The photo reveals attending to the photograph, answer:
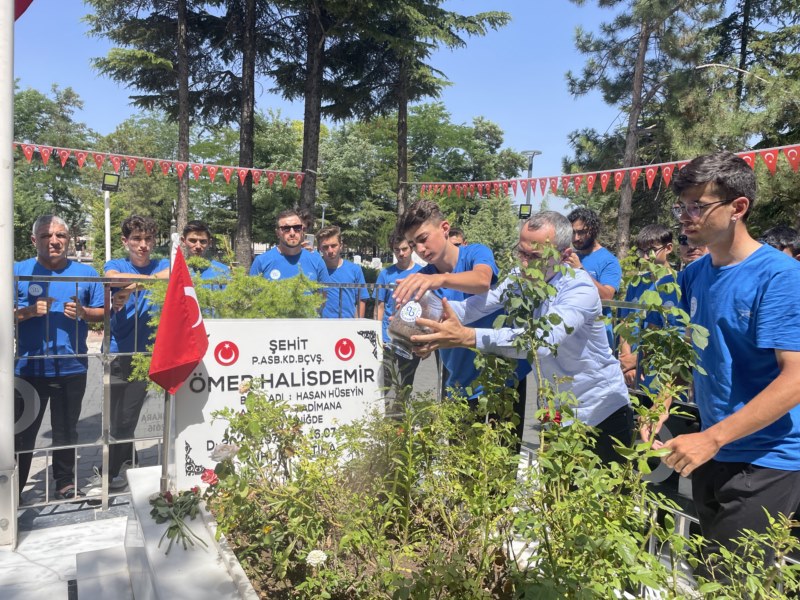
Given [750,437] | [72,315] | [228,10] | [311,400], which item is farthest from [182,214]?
[750,437]

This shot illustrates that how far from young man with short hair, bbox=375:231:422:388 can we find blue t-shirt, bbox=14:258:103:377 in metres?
2.23

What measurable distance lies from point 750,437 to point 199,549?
2.13 metres

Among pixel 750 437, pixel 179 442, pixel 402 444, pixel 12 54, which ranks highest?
pixel 12 54

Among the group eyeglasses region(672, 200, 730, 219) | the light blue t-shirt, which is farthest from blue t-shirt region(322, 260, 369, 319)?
eyeglasses region(672, 200, 730, 219)

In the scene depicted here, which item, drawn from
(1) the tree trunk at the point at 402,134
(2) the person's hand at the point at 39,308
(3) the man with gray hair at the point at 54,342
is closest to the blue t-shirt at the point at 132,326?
(3) the man with gray hair at the point at 54,342

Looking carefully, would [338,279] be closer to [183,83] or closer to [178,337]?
[178,337]

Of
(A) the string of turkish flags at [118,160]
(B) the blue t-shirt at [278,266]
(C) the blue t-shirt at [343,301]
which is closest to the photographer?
(B) the blue t-shirt at [278,266]

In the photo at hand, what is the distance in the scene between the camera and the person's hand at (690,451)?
180 centimetres

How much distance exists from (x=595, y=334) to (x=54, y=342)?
145 inches

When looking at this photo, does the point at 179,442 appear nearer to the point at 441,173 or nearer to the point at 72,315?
the point at 72,315

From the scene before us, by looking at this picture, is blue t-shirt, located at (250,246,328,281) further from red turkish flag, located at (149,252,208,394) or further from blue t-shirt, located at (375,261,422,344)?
red turkish flag, located at (149,252,208,394)

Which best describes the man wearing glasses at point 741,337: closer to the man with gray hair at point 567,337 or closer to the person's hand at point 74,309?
the man with gray hair at point 567,337

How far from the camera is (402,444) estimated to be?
2363mm

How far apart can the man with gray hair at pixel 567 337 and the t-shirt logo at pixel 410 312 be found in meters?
0.11
